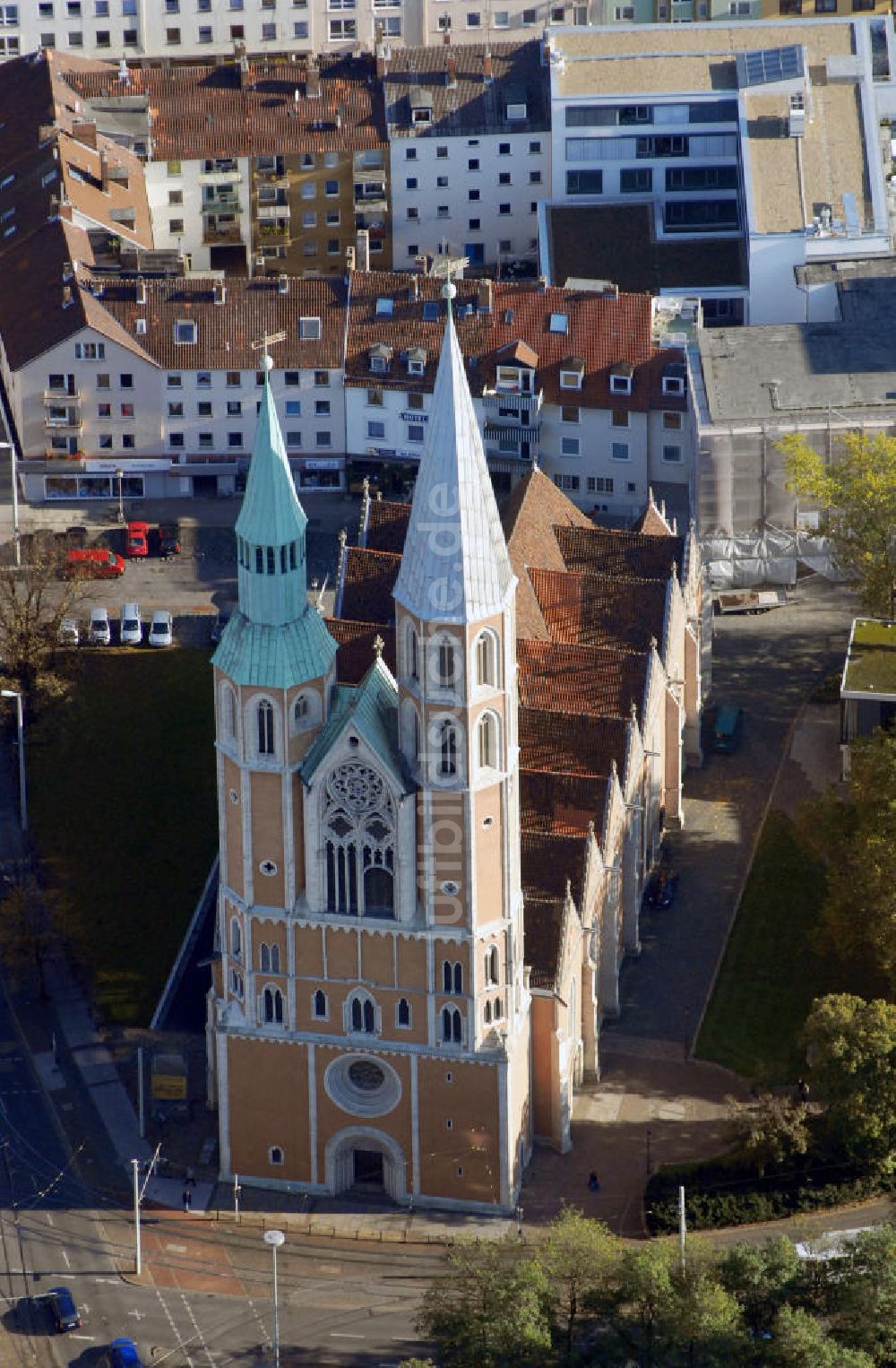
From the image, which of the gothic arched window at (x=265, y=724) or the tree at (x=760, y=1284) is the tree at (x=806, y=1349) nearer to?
the tree at (x=760, y=1284)

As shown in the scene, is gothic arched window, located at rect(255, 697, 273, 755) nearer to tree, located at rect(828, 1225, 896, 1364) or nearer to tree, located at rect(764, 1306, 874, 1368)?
tree, located at rect(764, 1306, 874, 1368)

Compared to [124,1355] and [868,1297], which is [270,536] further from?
[868,1297]

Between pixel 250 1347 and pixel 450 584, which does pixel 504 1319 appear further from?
pixel 450 584

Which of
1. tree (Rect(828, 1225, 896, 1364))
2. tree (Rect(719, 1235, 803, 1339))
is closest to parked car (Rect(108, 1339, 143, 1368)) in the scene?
tree (Rect(719, 1235, 803, 1339))

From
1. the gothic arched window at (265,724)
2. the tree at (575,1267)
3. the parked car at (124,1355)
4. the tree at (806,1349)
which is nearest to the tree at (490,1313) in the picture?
the tree at (575,1267)

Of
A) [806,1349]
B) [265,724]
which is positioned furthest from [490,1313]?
[265,724]

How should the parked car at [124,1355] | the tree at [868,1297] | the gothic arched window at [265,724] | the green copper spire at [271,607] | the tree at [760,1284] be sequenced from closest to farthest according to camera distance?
the tree at [868,1297] < the tree at [760,1284] < the green copper spire at [271,607] < the parked car at [124,1355] < the gothic arched window at [265,724]
